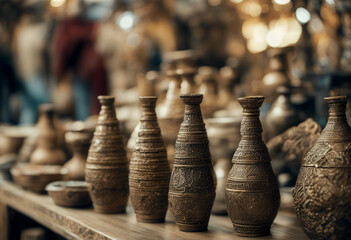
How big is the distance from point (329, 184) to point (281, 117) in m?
0.71

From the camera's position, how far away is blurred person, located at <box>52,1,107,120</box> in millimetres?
4859

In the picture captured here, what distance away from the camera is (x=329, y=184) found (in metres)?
1.22

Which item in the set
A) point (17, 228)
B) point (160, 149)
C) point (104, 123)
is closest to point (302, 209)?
point (160, 149)

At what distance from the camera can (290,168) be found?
183 centimetres

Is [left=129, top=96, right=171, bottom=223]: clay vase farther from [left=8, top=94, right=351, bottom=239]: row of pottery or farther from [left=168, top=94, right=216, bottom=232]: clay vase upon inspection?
[left=168, top=94, right=216, bottom=232]: clay vase

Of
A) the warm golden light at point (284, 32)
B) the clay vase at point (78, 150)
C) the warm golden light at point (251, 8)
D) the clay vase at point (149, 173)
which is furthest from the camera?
the warm golden light at point (251, 8)

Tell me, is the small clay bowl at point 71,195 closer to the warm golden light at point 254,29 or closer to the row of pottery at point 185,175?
the row of pottery at point 185,175

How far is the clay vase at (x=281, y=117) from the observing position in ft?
6.20

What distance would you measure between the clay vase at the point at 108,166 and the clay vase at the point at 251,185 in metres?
0.52

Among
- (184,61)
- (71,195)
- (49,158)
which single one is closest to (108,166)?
(71,195)

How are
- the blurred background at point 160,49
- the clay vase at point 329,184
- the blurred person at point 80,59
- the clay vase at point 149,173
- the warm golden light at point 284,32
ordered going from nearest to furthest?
the clay vase at point 329,184 → the clay vase at point 149,173 → the blurred background at point 160,49 → the warm golden light at point 284,32 → the blurred person at point 80,59

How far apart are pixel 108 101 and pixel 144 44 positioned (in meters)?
2.13

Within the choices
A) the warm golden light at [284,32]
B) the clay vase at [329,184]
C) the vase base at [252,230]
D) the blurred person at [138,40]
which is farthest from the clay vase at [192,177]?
the blurred person at [138,40]

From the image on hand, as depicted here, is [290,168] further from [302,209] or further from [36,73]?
[36,73]
